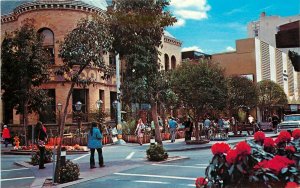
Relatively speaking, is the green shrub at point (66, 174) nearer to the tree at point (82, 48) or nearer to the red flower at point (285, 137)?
the tree at point (82, 48)

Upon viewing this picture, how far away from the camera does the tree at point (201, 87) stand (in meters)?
23.6

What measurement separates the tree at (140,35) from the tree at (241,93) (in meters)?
16.1

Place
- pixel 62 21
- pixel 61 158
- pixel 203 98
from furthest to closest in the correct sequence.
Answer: pixel 62 21 → pixel 203 98 → pixel 61 158

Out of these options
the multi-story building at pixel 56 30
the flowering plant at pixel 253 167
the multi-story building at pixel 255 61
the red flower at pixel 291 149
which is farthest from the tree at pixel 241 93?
the flowering plant at pixel 253 167

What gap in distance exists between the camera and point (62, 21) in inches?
1209

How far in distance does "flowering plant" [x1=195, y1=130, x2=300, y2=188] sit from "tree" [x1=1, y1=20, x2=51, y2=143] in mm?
20962

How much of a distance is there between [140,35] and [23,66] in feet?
34.6

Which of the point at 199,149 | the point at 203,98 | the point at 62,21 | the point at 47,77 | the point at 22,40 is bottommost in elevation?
the point at 199,149

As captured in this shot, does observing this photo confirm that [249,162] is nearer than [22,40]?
Yes

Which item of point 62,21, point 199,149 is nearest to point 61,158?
point 199,149

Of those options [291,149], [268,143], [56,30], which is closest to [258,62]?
[56,30]

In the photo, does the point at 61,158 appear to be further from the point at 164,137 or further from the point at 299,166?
the point at 164,137

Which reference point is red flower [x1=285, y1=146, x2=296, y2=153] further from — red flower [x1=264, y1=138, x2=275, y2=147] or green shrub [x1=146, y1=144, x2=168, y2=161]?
green shrub [x1=146, y1=144, x2=168, y2=161]

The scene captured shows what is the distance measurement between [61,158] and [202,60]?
15448 millimetres
